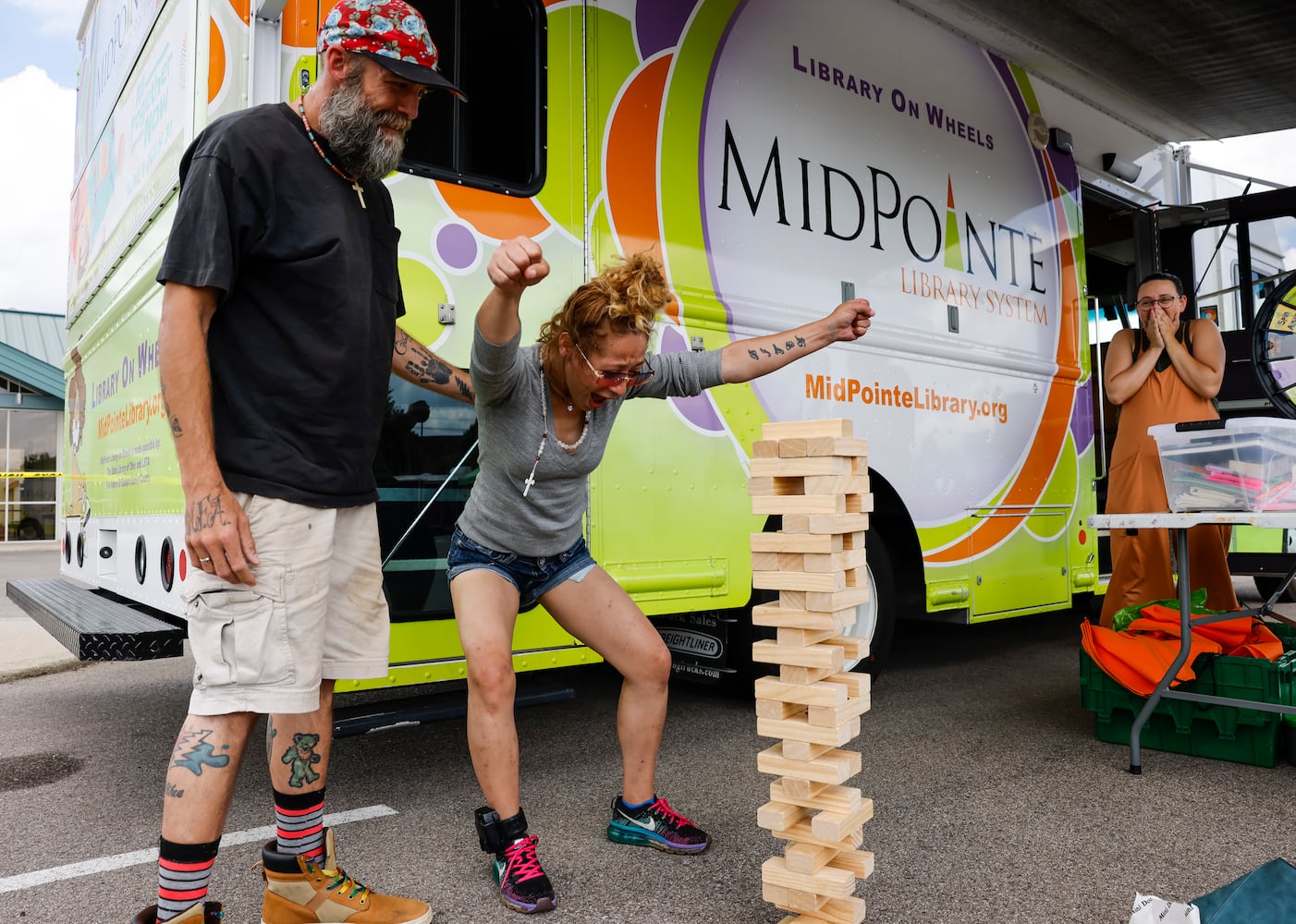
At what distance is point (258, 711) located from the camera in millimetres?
1826

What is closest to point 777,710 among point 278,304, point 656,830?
point 656,830

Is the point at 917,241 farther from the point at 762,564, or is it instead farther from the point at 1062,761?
the point at 762,564

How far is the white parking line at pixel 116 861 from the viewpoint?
251 cm

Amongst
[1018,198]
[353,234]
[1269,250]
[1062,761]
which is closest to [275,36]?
[353,234]

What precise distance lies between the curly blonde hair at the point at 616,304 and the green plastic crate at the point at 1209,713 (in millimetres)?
2435

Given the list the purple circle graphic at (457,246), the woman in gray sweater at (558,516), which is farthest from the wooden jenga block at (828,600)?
the purple circle graphic at (457,246)

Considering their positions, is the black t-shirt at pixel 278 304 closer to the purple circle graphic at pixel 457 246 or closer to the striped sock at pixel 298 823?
the striped sock at pixel 298 823

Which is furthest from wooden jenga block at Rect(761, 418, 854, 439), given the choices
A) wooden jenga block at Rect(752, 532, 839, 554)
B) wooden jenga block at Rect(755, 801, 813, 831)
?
wooden jenga block at Rect(755, 801, 813, 831)

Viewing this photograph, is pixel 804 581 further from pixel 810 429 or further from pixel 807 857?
pixel 807 857

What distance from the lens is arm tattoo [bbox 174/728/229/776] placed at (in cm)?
179

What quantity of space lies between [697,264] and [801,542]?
1713 millimetres

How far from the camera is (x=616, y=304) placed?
232 cm

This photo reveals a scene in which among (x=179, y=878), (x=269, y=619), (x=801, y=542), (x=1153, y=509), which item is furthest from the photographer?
(x=1153, y=509)

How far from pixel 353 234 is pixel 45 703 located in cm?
404
